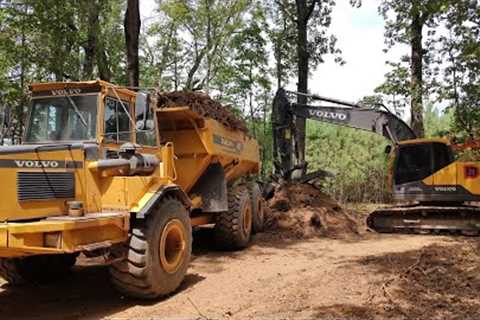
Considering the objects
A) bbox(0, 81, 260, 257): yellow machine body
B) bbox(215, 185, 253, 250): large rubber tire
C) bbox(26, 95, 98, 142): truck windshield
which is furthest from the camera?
bbox(215, 185, 253, 250): large rubber tire

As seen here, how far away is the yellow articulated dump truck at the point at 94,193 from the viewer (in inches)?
200

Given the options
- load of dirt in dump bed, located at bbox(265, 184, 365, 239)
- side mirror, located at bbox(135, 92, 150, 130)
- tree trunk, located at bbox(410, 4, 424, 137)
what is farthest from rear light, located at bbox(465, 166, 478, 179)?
side mirror, located at bbox(135, 92, 150, 130)

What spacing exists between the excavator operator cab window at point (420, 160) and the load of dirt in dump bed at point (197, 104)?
5.20m

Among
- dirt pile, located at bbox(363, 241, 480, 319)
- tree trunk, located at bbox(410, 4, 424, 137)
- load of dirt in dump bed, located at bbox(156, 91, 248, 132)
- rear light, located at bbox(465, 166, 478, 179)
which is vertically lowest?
dirt pile, located at bbox(363, 241, 480, 319)

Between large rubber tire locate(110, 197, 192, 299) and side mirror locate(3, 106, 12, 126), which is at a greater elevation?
side mirror locate(3, 106, 12, 126)

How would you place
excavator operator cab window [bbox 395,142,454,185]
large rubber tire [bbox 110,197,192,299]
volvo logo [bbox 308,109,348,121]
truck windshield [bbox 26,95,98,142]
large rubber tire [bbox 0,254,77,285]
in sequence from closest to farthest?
large rubber tire [bbox 110,197,192,299] < truck windshield [bbox 26,95,98,142] < large rubber tire [bbox 0,254,77,285] < excavator operator cab window [bbox 395,142,454,185] < volvo logo [bbox 308,109,348,121]

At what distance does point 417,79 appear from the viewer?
17.8m

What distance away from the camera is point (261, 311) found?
5.60 m

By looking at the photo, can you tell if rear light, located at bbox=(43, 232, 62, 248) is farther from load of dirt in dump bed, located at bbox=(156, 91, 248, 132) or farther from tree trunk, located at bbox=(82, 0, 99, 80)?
tree trunk, located at bbox=(82, 0, 99, 80)

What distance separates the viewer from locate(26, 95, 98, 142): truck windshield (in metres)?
6.18

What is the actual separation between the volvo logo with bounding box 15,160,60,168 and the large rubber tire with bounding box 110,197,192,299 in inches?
48.1

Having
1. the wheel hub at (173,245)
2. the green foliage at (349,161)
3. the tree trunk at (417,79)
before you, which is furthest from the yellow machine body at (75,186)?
the green foliage at (349,161)

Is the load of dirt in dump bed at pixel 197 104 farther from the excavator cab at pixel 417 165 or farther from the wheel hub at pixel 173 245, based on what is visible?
the excavator cab at pixel 417 165

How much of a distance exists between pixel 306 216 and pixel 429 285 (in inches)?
233
